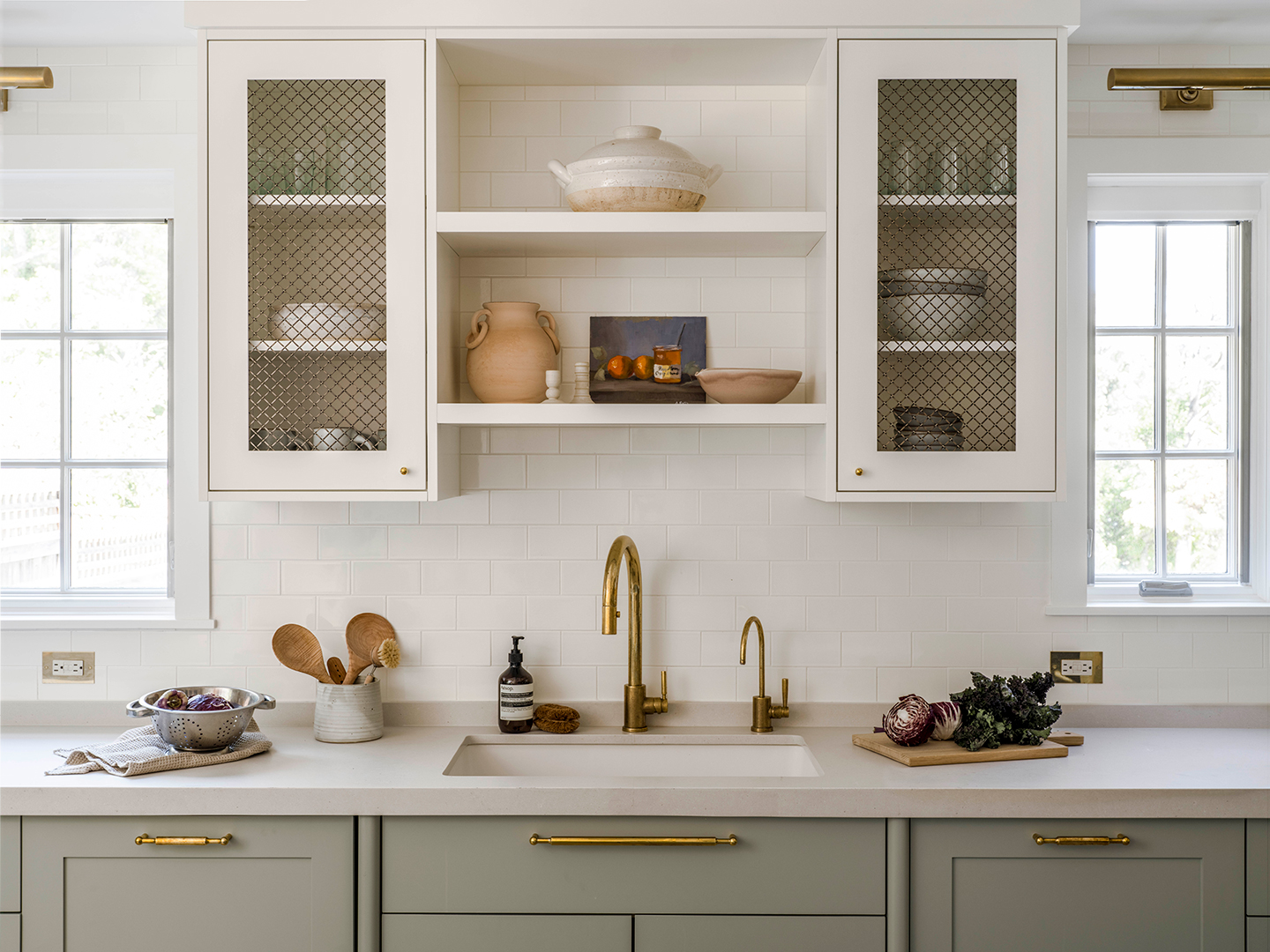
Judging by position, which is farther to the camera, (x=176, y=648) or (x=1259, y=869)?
(x=176, y=648)

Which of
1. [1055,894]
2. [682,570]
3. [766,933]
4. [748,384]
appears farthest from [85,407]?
[1055,894]

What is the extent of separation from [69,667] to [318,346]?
3.71 ft

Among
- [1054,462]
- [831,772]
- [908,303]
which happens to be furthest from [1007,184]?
[831,772]

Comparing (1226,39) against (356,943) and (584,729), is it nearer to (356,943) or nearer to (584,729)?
(584,729)

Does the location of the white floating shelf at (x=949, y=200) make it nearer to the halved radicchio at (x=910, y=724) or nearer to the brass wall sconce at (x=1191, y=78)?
the brass wall sconce at (x=1191, y=78)

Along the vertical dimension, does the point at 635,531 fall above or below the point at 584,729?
above

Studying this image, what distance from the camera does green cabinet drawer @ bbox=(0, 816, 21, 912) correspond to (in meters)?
1.74

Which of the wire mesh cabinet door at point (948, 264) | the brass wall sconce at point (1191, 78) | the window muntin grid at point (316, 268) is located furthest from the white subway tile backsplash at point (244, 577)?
the brass wall sconce at point (1191, 78)

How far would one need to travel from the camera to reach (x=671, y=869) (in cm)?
172

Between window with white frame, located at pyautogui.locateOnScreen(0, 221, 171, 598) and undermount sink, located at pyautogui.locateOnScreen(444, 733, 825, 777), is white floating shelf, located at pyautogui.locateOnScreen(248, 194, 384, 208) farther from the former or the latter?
undermount sink, located at pyautogui.locateOnScreen(444, 733, 825, 777)

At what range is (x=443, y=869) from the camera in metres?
1.72

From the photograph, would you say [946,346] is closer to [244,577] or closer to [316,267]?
[316,267]

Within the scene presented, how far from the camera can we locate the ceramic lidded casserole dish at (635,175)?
1.94 metres

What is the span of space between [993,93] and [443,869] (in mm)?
1938
